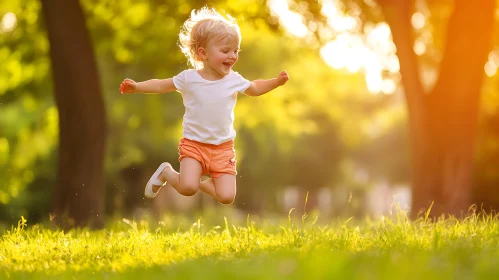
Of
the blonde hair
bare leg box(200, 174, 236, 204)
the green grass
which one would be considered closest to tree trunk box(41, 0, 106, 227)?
the green grass

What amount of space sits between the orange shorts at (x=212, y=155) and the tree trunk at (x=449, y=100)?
227 inches

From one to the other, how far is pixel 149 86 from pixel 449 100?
688cm

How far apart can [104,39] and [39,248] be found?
9494 millimetres

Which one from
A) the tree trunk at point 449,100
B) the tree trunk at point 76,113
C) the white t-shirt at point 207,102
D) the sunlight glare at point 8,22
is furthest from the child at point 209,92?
the sunlight glare at point 8,22

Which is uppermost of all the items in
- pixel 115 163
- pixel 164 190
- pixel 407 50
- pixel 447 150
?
pixel 407 50

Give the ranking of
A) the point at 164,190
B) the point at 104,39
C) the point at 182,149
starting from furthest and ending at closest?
1. the point at 164,190
2. the point at 104,39
3. the point at 182,149

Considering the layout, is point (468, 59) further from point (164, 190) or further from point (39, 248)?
point (164, 190)

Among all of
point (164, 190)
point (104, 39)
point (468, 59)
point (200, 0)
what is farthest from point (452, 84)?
point (164, 190)

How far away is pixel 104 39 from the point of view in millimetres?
15844

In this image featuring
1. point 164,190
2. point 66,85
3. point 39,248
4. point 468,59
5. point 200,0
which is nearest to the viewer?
point 39,248

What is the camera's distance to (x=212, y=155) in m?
7.45

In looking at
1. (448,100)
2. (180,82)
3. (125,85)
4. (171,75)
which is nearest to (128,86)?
(125,85)

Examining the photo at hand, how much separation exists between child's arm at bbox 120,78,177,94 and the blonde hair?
42cm

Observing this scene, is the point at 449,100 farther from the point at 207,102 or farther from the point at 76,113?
the point at 207,102
